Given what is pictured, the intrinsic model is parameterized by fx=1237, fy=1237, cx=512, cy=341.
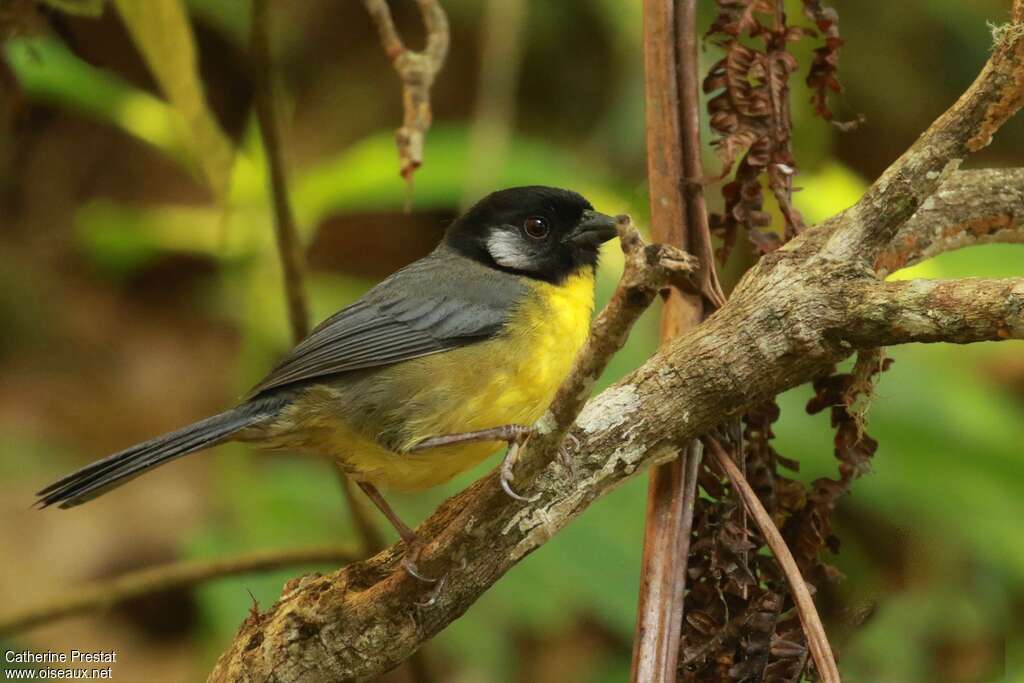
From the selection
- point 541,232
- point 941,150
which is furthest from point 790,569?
point 541,232

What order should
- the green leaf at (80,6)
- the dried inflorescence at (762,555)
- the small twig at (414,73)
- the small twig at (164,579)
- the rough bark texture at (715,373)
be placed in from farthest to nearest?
the small twig at (164,579) < the green leaf at (80,6) < the small twig at (414,73) < the dried inflorescence at (762,555) < the rough bark texture at (715,373)

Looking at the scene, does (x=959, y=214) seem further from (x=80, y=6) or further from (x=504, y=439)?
(x=80, y=6)

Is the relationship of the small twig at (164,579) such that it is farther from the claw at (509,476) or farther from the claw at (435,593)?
the claw at (509,476)

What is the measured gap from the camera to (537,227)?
3.29 metres

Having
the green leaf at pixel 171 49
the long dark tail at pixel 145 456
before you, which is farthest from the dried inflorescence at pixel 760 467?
the green leaf at pixel 171 49

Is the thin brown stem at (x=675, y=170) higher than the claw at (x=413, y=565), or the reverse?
the thin brown stem at (x=675, y=170)

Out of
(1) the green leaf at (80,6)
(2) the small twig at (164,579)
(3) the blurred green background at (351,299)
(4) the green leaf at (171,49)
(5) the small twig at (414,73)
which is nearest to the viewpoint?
(5) the small twig at (414,73)

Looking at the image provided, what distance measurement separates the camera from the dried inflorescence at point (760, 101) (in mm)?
2391

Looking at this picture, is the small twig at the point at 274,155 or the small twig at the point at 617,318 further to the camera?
the small twig at the point at 274,155

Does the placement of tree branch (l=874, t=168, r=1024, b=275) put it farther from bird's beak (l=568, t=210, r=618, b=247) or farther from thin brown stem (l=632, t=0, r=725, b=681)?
bird's beak (l=568, t=210, r=618, b=247)

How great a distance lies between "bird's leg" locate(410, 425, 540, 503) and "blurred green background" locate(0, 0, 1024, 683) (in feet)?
2.19

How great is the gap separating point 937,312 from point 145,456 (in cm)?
166

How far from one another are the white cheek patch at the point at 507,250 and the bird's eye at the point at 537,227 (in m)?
0.04

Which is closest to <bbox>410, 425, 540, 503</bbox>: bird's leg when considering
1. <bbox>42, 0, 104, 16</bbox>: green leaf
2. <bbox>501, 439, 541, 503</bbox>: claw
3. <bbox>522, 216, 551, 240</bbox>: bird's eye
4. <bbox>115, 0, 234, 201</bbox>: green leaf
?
<bbox>501, 439, 541, 503</bbox>: claw
